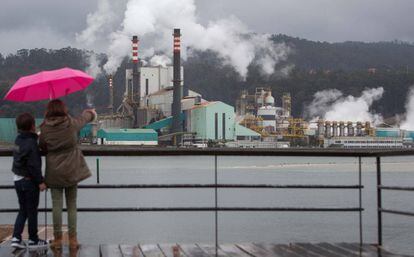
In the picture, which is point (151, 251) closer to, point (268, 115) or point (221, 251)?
point (221, 251)

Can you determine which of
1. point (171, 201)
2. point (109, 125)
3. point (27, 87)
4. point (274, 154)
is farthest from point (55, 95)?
point (109, 125)

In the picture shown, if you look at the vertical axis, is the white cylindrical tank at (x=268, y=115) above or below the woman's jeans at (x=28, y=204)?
above

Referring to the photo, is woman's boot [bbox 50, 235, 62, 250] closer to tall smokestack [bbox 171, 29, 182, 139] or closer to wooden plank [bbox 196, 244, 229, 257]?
wooden plank [bbox 196, 244, 229, 257]

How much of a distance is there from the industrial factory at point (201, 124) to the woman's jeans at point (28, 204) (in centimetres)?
6884

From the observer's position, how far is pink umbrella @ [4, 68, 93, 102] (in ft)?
16.1

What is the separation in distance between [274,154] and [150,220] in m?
13.4

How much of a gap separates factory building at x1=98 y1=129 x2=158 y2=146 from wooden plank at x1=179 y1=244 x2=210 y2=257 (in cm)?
7134

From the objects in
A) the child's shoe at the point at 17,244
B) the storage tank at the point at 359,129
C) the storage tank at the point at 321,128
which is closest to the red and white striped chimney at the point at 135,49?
the storage tank at the point at 321,128

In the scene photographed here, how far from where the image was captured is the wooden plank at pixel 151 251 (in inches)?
202

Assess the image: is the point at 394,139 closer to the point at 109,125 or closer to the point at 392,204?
the point at 109,125

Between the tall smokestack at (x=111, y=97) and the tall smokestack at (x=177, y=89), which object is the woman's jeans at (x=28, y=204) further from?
the tall smokestack at (x=111, y=97)

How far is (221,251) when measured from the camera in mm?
5320

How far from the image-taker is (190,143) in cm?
7800

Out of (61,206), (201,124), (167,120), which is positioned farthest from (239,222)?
(167,120)
